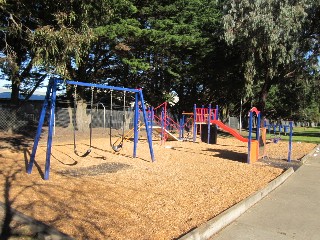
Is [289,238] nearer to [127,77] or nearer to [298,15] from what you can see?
[298,15]

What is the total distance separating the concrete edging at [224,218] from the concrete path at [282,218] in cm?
8

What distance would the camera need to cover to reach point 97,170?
Result: 9953mm

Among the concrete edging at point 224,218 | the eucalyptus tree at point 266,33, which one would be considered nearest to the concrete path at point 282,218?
the concrete edging at point 224,218

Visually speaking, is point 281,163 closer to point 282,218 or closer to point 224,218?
point 282,218

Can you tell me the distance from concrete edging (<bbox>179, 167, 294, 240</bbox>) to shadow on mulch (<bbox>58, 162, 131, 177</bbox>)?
4.02 meters

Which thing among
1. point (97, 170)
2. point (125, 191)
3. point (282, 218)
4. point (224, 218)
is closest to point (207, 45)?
point (97, 170)

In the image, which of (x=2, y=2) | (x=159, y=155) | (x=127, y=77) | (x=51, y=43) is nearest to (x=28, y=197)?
(x=51, y=43)

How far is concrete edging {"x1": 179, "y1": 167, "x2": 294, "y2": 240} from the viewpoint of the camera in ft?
15.9

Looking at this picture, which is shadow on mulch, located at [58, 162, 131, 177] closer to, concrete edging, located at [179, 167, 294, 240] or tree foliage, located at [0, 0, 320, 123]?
concrete edging, located at [179, 167, 294, 240]

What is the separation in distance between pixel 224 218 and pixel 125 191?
2439mm

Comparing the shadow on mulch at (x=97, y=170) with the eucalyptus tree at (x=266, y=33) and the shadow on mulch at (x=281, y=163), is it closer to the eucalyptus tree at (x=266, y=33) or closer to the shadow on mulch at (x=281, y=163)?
the shadow on mulch at (x=281, y=163)

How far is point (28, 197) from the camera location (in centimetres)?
643

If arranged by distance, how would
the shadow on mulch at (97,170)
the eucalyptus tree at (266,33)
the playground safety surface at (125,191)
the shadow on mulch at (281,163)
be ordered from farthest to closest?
the eucalyptus tree at (266,33)
the shadow on mulch at (281,163)
the shadow on mulch at (97,170)
the playground safety surface at (125,191)

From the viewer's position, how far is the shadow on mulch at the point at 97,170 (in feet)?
30.5
